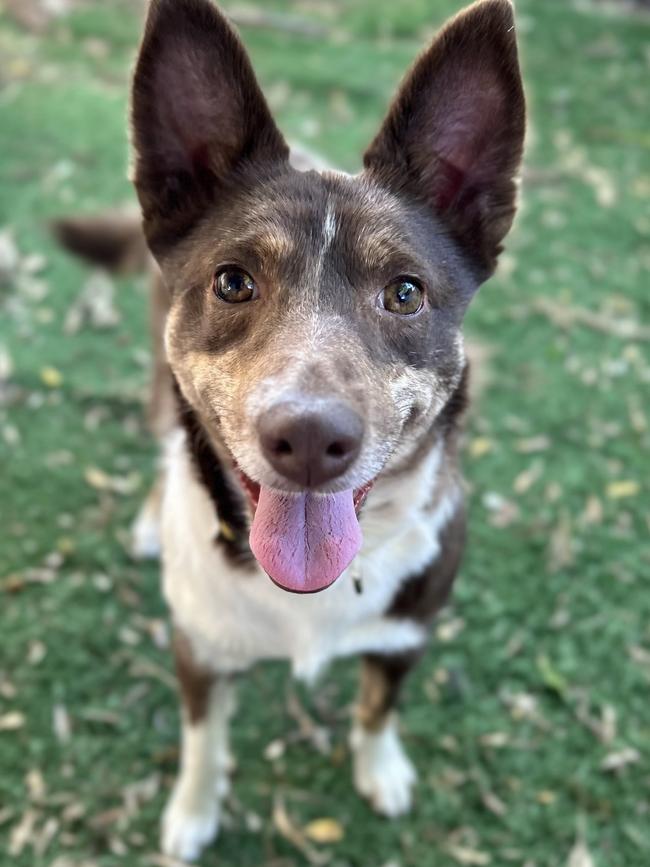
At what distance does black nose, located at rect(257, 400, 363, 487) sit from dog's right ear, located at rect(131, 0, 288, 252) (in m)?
0.84

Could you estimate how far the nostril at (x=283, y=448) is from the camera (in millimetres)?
1642

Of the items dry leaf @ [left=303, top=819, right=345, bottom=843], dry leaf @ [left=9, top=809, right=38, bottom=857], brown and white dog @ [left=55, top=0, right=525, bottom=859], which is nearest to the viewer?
brown and white dog @ [left=55, top=0, right=525, bottom=859]

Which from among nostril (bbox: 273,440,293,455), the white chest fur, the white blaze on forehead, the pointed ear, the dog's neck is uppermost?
the pointed ear

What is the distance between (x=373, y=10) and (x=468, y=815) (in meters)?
8.03

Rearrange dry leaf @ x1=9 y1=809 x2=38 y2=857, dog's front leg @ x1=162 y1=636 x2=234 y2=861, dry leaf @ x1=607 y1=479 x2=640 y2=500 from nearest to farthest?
dog's front leg @ x1=162 y1=636 x2=234 y2=861
dry leaf @ x1=9 y1=809 x2=38 y2=857
dry leaf @ x1=607 y1=479 x2=640 y2=500

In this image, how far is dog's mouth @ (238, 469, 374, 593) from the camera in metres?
1.93

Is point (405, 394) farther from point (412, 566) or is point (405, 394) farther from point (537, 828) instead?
point (537, 828)

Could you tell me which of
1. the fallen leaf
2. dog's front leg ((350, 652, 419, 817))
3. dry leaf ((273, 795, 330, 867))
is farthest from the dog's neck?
the fallen leaf

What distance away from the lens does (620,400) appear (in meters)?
4.60

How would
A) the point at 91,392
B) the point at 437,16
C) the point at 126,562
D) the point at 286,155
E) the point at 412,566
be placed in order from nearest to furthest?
the point at 286,155, the point at 412,566, the point at 126,562, the point at 91,392, the point at 437,16

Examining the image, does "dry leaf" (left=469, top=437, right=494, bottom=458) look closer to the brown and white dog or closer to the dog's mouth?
the brown and white dog

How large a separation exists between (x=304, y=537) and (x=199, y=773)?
4.51 ft

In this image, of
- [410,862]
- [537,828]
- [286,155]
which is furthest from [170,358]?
[537,828]

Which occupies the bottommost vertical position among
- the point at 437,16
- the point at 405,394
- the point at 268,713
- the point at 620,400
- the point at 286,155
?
the point at 268,713
